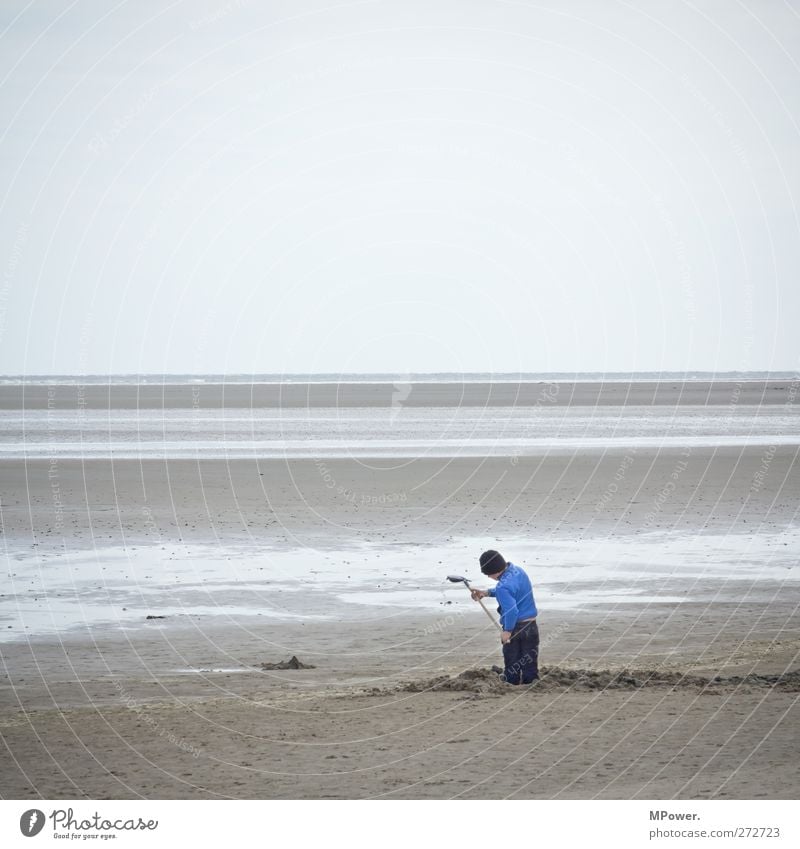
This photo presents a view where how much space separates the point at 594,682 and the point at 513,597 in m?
1.25

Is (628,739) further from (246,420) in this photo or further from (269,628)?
(246,420)

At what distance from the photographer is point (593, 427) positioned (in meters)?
56.7

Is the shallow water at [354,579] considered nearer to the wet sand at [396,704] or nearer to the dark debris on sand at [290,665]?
the wet sand at [396,704]

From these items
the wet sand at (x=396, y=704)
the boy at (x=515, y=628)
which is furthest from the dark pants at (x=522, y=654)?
the wet sand at (x=396, y=704)

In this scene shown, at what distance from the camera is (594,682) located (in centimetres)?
1213

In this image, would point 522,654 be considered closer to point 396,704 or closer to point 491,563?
point 491,563

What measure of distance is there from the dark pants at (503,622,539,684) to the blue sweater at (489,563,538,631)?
0.11m

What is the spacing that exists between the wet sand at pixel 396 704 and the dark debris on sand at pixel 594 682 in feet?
0.23

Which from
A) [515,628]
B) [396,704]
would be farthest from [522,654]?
[396,704]

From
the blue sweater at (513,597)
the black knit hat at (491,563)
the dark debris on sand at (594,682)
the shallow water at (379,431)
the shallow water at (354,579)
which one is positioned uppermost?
the black knit hat at (491,563)

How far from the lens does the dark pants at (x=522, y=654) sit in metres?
12.2
